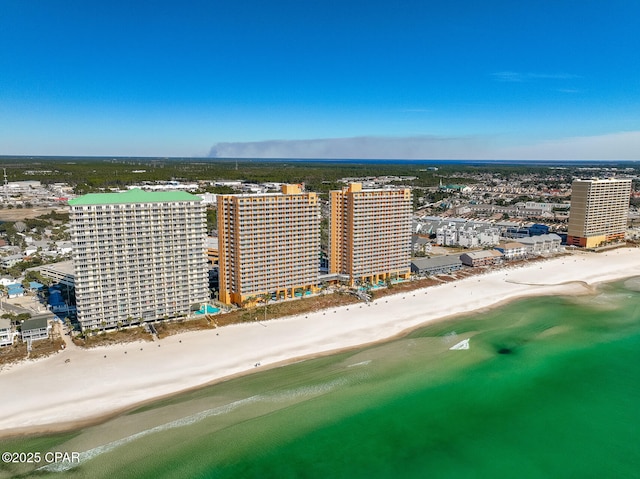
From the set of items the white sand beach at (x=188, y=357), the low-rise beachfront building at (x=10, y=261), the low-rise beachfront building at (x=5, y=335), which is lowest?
the white sand beach at (x=188, y=357)

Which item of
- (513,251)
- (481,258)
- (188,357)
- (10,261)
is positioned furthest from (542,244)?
(10,261)

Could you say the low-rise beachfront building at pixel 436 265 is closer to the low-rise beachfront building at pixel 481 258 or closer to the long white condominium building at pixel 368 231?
the low-rise beachfront building at pixel 481 258

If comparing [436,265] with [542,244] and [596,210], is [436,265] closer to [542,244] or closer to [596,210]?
[542,244]

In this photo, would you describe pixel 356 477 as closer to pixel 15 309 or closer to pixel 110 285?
pixel 110 285

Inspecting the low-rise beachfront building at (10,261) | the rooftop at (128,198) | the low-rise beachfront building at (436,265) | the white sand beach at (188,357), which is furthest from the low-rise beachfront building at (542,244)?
the low-rise beachfront building at (10,261)

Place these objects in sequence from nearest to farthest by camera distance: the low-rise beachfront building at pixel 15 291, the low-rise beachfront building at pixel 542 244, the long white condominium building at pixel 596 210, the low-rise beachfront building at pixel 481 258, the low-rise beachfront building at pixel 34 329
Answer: the low-rise beachfront building at pixel 34 329
the low-rise beachfront building at pixel 15 291
the low-rise beachfront building at pixel 481 258
the low-rise beachfront building at pixel 542 244
the long white condominium building at pixel 596 210

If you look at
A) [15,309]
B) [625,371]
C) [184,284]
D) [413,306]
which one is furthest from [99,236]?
[625,371]

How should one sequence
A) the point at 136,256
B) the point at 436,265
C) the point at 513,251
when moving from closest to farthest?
the point at 136,256 → the point at 436,265 → the point at 513,251

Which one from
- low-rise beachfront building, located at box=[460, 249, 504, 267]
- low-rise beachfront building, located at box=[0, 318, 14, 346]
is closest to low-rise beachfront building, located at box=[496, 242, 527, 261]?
low-rise beachfront building, located at box=[460, 249, 504, 267]
